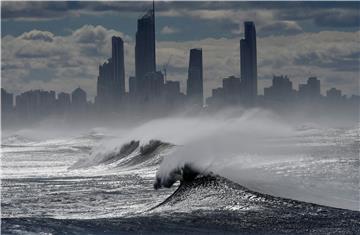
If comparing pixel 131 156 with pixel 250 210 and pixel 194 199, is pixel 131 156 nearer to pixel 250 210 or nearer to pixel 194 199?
pixel 194 199

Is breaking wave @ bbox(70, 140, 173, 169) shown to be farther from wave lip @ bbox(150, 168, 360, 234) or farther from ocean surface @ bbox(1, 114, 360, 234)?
wave lip @ bbox(150, 168, 360, 234)

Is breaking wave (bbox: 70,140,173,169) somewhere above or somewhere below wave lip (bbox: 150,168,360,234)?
below

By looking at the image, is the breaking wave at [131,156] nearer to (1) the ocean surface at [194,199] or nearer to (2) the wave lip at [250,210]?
(1) the ocean surface at [194,199]

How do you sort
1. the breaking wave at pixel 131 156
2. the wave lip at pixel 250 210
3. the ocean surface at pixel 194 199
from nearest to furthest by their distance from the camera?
the ocean surface at pixel 194 199 < the wave lip at pixel 250 210 < the breaking wave at pixel 131 156

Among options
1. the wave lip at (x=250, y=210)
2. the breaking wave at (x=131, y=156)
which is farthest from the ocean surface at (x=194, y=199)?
the breaking wave at (x=131, y=156)

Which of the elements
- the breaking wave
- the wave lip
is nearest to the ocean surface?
the wave lip

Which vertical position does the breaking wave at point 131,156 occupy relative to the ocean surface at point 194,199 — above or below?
below

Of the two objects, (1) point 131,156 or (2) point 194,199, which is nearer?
(2) point 194,199

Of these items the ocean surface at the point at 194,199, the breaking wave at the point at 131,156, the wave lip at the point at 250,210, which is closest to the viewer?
the ocean surface at the point at 194,199

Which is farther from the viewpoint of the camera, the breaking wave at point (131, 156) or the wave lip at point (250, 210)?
the breaking wave at point (131, 156)

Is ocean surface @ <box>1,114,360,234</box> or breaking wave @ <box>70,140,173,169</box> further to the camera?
breaking wave @ <box>70,140,173,169</box>

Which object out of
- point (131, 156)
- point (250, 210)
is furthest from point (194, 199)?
point (131, 156)

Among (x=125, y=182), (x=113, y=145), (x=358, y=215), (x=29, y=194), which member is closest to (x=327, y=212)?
(x=358, y=215)
